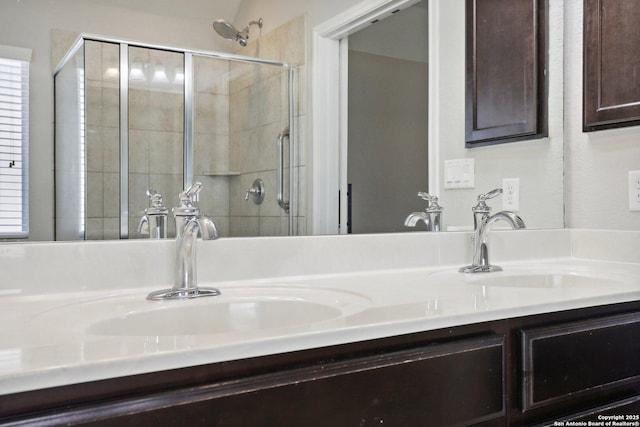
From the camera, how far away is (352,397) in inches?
31.3

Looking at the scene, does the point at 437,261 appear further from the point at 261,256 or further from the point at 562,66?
the point at 562,66

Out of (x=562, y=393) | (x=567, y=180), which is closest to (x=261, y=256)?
(x=562, y=393)

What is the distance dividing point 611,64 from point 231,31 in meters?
1.22

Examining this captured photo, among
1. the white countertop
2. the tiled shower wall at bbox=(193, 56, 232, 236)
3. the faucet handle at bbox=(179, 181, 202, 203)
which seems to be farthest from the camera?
the tiled shower wall at bbox=(193, 56, 232, 236)

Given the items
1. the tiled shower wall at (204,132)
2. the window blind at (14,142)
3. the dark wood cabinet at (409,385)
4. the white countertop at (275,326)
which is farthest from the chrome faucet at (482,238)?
the window blind at (14,142)

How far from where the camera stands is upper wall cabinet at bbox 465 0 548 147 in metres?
1.83

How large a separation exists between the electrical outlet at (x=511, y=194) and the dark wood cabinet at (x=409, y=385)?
0.72 m

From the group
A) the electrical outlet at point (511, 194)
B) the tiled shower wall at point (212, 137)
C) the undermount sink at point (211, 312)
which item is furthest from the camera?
the electrical outlet at point (511, 194)

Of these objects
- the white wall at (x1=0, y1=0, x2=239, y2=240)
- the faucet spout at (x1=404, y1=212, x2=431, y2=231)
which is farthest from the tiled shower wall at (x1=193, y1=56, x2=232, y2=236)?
the faucet spout at (x1=404, y1=212, x2=431, y2=231)

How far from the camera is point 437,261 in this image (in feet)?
5.32

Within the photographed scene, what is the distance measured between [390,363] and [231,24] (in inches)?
34.9

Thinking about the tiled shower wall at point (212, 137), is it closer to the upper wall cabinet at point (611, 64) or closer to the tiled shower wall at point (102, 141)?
the tiled shower wall at point (102, 141)

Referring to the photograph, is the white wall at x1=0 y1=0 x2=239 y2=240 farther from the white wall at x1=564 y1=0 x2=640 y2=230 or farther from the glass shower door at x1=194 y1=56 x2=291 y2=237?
the white wall at x1=564 y1=0 x2=640 y2=230

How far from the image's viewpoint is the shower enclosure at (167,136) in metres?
1.15
